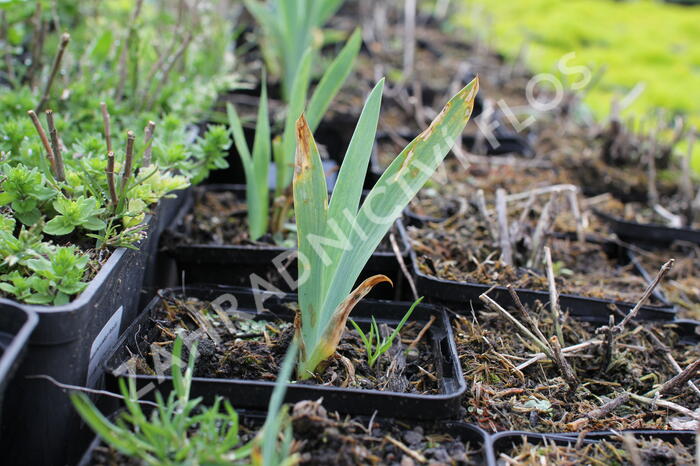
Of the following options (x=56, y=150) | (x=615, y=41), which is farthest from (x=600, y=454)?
(x=615, y=41)

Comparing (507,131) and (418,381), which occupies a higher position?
(507,131)

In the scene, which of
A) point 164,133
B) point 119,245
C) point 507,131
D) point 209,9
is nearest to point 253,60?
point 209,9

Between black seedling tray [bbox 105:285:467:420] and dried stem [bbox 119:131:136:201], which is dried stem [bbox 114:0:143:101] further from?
black seedling tray [bbox 105:285:467:420]

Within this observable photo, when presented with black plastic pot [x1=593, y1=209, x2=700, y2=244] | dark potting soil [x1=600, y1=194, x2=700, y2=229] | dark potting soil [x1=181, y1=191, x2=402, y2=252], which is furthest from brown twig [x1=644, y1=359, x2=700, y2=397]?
dark potting soil [x1=600, y1=194, x2=700, y2=229]

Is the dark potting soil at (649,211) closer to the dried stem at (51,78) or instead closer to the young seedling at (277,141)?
the young seedling at (277,141)

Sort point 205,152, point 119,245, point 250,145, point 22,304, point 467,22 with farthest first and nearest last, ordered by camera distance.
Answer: point 467,22
point 250,145
point 205,152
point 119,245
point 22,304

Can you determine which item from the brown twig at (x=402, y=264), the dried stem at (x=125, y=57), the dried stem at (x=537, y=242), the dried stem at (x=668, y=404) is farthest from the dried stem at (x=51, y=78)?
the dried stem at (x=668, y=404)

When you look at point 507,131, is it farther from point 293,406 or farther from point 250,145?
point 293,406
